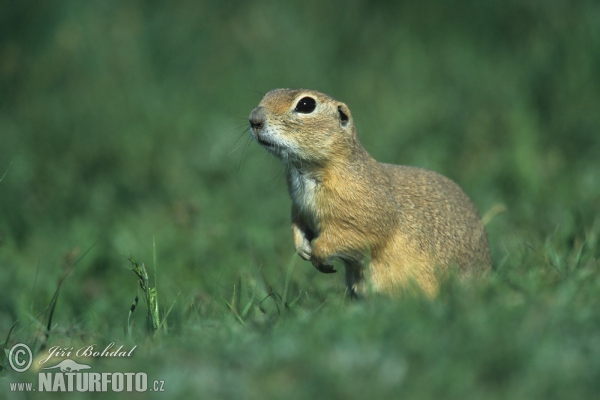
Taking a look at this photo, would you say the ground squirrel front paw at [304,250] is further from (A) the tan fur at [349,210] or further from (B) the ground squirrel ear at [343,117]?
(B) the ground squirrel ear at [343,117]

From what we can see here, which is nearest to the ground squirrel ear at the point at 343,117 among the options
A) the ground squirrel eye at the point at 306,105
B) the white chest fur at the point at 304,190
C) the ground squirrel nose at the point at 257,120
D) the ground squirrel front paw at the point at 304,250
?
the ground squirrel eye at the point at 306,105

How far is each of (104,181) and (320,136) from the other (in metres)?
3.59

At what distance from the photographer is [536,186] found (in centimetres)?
670

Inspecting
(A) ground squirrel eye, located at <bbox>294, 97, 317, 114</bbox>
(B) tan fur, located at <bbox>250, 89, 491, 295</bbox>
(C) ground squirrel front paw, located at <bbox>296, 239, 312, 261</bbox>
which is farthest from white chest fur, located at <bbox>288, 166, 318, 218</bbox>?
(A) ground squirrel eye, located at <bbox>294, 97, 317, 114</bbox>

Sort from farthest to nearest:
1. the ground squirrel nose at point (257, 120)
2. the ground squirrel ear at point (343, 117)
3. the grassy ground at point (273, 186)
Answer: the ground squirrel ear at point (343, 117) < the ground squirrel nose at point (257, 120) < the grassy ground at point (273, 186)

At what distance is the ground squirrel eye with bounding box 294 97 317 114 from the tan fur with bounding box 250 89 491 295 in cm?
2

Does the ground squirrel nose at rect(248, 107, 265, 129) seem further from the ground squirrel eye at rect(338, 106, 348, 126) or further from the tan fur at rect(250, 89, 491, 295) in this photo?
the ground squirrel eye at rect(338, 106, 348, 126)

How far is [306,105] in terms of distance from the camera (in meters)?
4.25

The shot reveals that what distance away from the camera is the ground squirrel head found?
161 inches

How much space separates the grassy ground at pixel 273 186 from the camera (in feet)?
9.02

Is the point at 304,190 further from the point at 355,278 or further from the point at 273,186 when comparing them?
the point at 273,186

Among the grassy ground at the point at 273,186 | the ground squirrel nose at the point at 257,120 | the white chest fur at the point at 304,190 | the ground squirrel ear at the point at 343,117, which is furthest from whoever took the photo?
the ground squirrel ear at the point at 343,117

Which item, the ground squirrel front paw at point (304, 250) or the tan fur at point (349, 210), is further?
the ground squirrel front paw at point (304, 250)

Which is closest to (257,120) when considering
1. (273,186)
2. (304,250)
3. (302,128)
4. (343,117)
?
(302,128)
